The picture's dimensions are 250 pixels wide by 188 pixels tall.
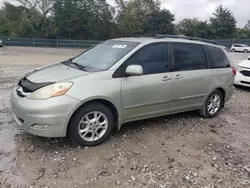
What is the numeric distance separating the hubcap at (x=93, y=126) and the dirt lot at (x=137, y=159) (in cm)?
18

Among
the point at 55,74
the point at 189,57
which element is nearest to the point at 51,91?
the point at 55,74

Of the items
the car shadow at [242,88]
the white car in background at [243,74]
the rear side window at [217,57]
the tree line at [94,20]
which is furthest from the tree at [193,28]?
the rear side window at [217,57]

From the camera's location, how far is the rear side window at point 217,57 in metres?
5.22

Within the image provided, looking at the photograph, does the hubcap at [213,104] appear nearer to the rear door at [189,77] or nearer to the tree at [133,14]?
the rear door at [189,77]

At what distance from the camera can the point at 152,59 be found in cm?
436

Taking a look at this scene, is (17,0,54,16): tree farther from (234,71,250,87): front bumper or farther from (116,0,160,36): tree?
(234,71,250,87): front bumper

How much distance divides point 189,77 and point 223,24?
56621 millimetres

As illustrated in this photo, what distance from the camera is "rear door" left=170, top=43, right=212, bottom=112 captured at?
460 centimetres

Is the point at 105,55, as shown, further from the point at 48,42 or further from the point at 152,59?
the point at 48,42

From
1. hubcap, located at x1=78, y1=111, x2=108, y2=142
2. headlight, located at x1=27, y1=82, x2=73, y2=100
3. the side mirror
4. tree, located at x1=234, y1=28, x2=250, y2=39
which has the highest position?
tree, located at x1=234, y1=28, x2=250, y2=39

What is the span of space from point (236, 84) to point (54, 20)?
4363 centimetres

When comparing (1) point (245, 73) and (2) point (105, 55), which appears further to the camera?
(1) point (245, 73)

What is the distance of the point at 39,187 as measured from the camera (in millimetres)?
2863

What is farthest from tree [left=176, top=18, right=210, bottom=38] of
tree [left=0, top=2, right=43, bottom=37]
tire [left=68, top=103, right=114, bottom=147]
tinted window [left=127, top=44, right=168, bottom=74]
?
tire [left=68, top=103, right=114, bottom=147]
